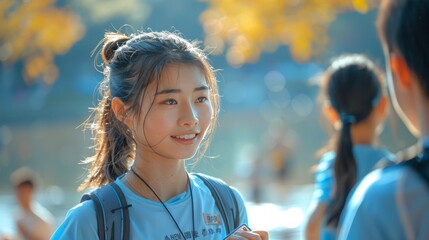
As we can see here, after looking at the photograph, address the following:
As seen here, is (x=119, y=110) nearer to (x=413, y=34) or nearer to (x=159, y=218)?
(x=159, y=218)

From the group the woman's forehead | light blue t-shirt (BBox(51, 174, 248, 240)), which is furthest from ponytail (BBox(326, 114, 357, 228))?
the woman's forehead

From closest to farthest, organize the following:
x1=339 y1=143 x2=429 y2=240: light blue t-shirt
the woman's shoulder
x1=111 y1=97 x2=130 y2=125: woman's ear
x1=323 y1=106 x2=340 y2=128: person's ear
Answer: x1=339 y1=143 x2=429 y2=240: light blue t-shirt < the woman's shoulder < x1=111 y1=97 x2=130 y2=125: woman's ear < x1=323 y1=106 x2=340 y2=128: person's ear

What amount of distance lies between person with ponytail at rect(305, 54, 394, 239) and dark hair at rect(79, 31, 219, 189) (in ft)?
2.75

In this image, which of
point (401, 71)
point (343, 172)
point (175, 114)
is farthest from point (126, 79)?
point (343, 172)

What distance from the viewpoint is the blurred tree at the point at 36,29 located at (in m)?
7.32

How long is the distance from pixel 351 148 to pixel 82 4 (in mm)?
9389

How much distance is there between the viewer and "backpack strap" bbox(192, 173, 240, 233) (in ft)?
7.66

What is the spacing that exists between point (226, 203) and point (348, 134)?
3.45 feet

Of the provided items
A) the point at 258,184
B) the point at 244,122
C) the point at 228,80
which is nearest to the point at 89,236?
the point at 258,184

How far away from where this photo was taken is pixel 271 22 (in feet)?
23.8

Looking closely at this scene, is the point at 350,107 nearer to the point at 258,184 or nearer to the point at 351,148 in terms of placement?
the point at 351,148

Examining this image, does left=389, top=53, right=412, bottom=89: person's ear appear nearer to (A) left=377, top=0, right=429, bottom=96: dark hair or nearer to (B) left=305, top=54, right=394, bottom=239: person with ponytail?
(A) left=377, top=0, right=429, bottom=96: dark hair

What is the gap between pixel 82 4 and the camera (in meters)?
11.9

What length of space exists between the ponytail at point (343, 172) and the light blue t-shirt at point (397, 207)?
5.53 ft
